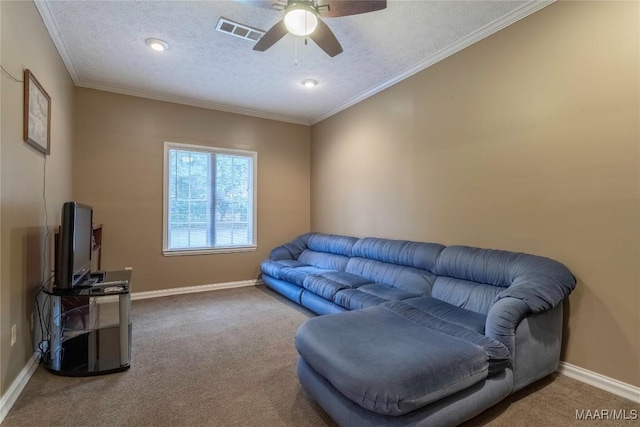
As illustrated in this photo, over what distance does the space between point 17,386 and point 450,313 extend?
3.06m

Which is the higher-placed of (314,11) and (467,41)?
(467,41)

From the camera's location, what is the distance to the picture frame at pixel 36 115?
222cm

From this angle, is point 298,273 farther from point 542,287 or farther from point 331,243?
point 542,287

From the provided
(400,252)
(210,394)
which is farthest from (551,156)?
(210,394)

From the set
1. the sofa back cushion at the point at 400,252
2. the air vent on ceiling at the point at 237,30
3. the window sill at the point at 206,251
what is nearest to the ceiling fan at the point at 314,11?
the air vent on ceiling at the point at 237,30

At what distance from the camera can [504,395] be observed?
6.09 ft

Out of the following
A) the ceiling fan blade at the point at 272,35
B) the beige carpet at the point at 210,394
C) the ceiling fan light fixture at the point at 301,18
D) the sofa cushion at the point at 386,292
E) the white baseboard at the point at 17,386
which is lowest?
the beige carpet at the point at 210,394

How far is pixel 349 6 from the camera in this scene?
204cm

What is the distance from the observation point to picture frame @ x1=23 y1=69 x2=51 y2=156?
222 centimetres

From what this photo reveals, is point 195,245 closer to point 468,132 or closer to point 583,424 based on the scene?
point 468,132

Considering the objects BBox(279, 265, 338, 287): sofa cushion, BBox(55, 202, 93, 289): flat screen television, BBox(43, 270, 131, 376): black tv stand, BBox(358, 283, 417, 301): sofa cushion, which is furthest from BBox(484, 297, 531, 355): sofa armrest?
BBox(55, 202, 93, 289): flat screen television

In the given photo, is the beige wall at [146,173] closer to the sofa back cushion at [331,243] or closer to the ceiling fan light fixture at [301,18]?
the sofa back cushion at [331,243]

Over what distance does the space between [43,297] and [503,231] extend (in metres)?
3.98

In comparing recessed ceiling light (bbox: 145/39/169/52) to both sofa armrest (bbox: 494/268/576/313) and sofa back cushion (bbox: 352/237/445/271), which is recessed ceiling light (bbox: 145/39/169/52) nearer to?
sofa back cushion (bbox: 352/237/445/271)
